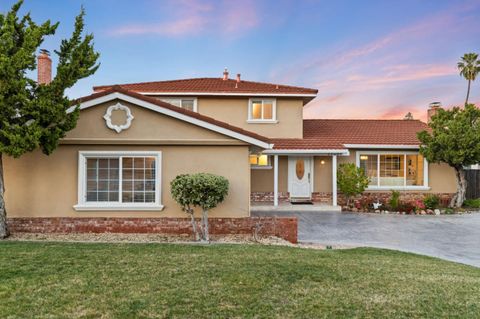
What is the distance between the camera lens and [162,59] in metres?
23.0

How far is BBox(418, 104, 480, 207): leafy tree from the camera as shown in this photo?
16.2 meters

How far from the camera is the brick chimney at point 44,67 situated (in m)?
13.2

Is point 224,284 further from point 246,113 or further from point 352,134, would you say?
point 352,134

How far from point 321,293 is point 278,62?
20.6 m

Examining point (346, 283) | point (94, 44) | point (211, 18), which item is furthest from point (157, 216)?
point (211, 18)

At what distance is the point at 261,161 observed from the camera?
18.3 m

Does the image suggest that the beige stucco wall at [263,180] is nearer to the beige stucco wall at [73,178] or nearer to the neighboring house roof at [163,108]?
the beige stucco wall at [73,178]

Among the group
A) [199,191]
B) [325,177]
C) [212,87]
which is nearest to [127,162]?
[199,191]

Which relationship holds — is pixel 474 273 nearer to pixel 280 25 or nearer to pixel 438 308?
pixel 438 308

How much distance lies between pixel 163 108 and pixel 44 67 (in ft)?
21.2

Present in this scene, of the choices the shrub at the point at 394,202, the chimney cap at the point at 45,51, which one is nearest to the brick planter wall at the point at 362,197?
the shrub at the point at 394,202

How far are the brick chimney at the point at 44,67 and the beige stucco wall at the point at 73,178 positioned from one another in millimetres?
4354

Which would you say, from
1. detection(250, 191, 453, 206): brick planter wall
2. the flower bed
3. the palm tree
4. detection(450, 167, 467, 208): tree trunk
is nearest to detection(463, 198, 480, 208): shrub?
the flower bed

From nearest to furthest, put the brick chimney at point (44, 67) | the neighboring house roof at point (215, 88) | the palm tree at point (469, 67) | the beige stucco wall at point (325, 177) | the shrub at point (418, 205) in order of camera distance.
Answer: the brick chimney at point (44, 67), the shrub at point (418, 205), the neighboring house roof at point (215, 88), the beige stucco wall at point (325, 177), the palm tree at point (469, 67)
